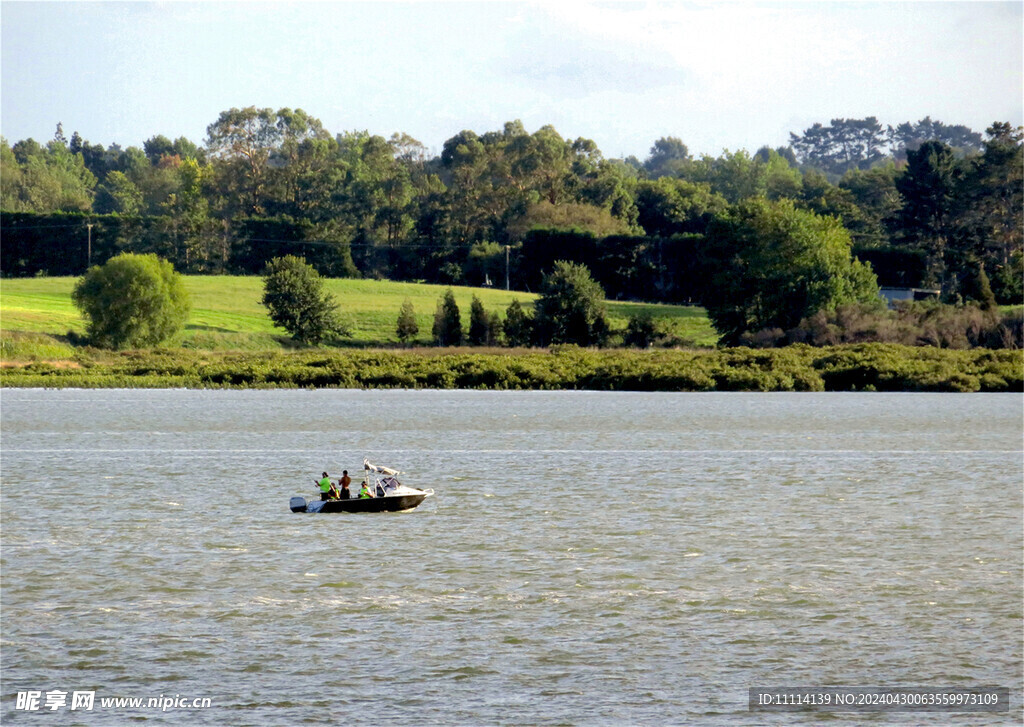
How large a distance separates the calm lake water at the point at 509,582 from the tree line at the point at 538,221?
58.1 metres

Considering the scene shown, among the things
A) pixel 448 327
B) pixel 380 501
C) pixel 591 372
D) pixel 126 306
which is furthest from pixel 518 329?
pixel 380 501

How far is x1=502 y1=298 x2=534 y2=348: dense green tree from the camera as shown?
96.2 meters

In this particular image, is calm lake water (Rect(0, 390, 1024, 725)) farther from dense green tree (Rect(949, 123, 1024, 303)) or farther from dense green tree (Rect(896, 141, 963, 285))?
dense green tree (Rect(896, 141, 963, 285))

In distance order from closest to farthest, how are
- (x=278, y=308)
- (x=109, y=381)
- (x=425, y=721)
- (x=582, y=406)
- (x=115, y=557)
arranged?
(x=425, y=721), (x=115, y=557), (x=582, y=406), (x=109, y=381), (x=278, y=308)

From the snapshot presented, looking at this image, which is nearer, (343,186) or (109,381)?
(109,381)

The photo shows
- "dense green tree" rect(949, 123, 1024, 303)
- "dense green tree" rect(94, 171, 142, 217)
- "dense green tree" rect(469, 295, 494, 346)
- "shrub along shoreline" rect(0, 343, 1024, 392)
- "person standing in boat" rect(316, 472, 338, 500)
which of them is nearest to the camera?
"person standing in boat" rect(316, 472, 338, 500)

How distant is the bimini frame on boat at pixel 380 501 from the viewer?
92.7 ft

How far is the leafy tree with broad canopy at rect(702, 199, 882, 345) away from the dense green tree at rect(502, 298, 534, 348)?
14.6 metres

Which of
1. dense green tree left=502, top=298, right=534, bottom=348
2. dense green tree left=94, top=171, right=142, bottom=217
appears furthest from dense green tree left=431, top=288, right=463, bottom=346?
dense green tree left=94, top=171, right=142, bottom=217

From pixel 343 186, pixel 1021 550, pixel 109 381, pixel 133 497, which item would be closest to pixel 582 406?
pixel 109 381

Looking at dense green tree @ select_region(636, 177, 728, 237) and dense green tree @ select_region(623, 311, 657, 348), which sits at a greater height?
dense green tree @ select_region(636, 177, 728, 237)

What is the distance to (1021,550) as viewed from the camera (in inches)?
1026

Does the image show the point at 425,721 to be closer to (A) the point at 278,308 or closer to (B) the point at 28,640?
(B) the point at 28,640

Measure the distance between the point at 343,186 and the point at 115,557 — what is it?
133 m
